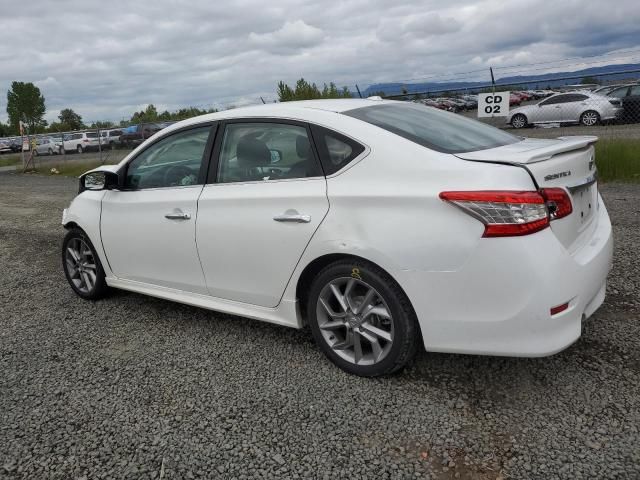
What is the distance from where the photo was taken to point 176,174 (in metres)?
4.02

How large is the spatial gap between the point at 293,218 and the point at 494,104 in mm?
9152

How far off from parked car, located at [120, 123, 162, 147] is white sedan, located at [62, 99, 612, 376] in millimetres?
18585

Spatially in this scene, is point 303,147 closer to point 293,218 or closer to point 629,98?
point 293,218

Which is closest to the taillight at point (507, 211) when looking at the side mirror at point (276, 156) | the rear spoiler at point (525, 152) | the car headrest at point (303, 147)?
the rear spoiler at point (525, 152)

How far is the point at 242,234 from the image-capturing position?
11.3ft

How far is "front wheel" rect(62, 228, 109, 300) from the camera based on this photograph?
4.71 m

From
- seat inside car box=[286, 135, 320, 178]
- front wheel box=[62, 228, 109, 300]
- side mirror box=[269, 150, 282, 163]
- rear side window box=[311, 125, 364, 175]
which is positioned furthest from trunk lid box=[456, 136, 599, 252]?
front wheel box=[62, 228, 109, 300]

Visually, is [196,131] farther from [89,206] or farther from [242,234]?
[89,206]

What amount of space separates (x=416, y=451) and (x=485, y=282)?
2.79 ft

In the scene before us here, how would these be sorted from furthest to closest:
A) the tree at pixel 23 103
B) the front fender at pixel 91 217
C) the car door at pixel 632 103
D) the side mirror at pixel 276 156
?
the tree at pixel 23 103, the car door at pixel 632 103, the front fender at pixel 91 217, the side mirror at pixel 276 156

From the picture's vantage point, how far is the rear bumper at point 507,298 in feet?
8.45

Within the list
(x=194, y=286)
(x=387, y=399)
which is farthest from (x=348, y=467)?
(x=194, y=286)

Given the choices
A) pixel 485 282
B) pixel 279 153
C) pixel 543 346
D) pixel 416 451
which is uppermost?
pixel 279 153

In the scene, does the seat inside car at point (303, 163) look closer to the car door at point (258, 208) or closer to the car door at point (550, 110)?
the car door at point (258, 208)
